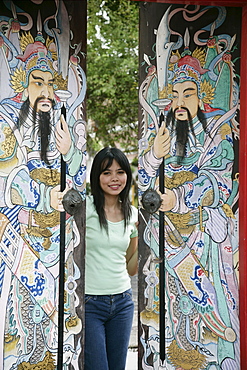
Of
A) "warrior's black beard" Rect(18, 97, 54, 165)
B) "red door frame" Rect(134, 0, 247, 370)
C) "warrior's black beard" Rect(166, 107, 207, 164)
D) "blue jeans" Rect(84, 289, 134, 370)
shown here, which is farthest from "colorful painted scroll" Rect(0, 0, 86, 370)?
"red door frame" Rect(134, 0, 247, 370)

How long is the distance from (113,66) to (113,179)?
12.4ft

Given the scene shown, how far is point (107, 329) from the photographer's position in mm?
2787

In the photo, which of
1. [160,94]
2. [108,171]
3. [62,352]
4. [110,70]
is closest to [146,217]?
[108,171]

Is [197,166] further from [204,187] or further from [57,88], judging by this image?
[57,88]

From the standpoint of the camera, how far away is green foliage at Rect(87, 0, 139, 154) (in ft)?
19.6

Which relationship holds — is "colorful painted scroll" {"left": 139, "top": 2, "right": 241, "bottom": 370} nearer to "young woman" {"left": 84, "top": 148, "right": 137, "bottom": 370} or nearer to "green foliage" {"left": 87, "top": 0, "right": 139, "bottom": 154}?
"young woman" {"left": 84, "top": 148, "right": 137, "bottom": 370}

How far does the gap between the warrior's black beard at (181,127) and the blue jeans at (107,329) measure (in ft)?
3.05

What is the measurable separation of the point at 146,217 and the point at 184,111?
617mm

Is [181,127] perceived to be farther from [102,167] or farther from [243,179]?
[102,167]

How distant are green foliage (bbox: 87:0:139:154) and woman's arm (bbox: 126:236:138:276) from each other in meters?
Result: 3.60

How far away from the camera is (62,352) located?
245 cm

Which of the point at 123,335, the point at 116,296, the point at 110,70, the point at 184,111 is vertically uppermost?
the point at 110,70

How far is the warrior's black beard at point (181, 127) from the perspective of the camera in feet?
8.32

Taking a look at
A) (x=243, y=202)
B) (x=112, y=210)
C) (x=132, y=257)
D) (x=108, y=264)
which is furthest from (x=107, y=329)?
(x=243, y=202)
